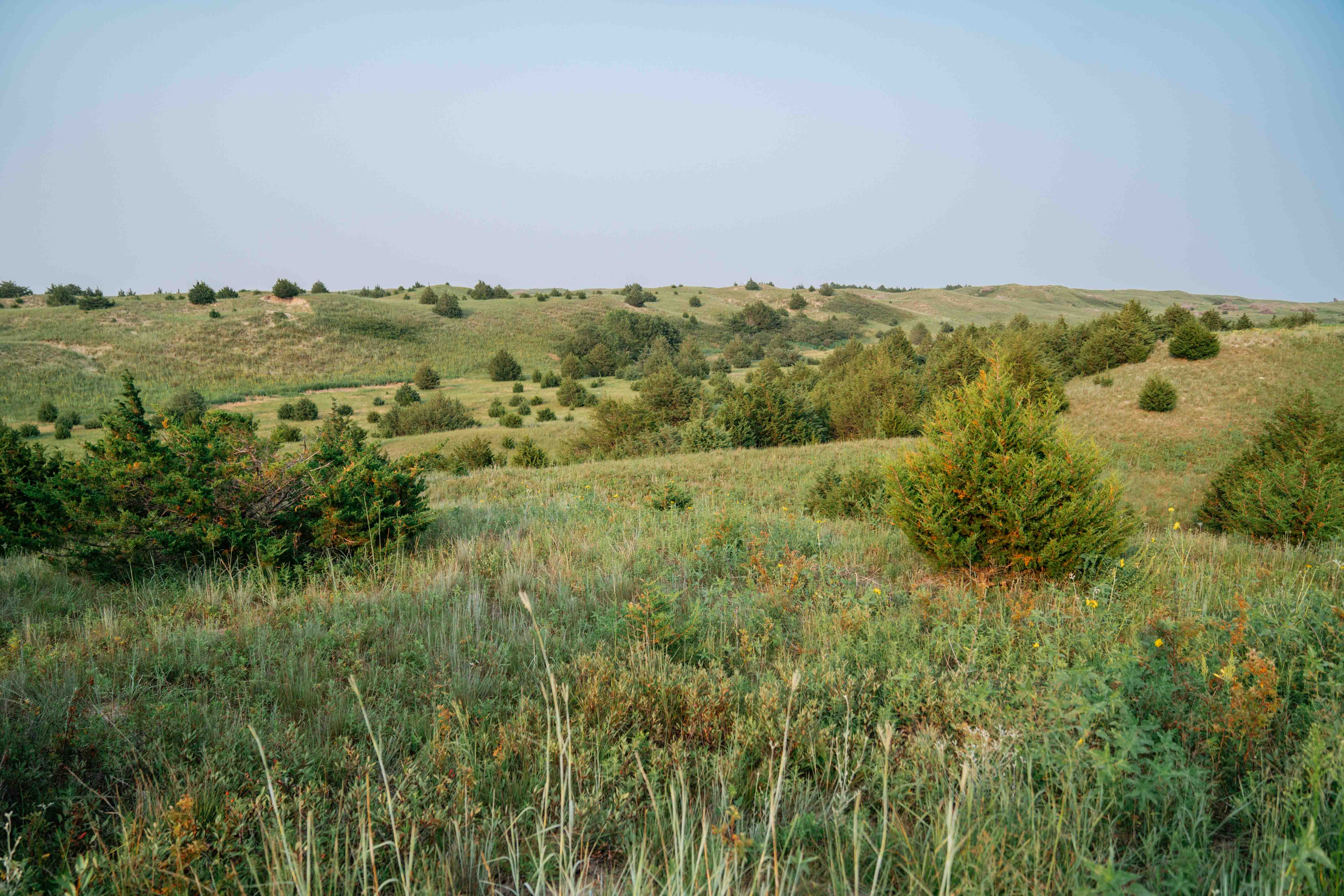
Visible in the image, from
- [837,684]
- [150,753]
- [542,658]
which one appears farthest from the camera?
[542,658]

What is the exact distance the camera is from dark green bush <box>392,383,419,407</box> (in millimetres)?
32688

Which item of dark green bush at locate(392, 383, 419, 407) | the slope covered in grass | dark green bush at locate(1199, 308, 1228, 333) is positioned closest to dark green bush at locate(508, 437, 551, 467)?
dark green bush at locate(392, 383, 419, 407)

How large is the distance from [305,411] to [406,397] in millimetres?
4899

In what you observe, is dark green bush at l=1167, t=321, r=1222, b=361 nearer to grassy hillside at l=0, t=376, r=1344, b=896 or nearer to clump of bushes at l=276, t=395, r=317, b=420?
grassy hillside at l=0, t=376, r=1344, b=896

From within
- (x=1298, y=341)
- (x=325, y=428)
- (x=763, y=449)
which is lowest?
(x=763, y=449)

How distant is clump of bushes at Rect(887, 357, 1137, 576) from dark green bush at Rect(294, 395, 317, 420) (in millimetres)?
31637

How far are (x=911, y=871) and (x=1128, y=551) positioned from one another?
5.23 meters

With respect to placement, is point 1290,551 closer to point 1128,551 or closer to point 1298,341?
point 1128,551

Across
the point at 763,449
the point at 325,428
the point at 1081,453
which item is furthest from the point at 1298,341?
the point at 325,428

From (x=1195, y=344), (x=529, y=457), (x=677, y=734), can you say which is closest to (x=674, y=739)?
(x=677, y=734)

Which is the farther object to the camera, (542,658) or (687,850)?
(542,658)

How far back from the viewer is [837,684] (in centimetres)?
263

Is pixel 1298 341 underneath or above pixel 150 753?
above

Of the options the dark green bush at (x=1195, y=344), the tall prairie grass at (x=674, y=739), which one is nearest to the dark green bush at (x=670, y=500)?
the tall prairie grass at (x=674, y=739)
